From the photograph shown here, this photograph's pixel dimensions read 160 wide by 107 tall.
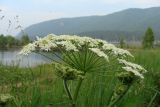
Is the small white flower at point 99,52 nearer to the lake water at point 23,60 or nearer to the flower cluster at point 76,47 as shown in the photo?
the flower cluster at point 76,47

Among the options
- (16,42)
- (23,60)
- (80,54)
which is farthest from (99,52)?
(16,42)

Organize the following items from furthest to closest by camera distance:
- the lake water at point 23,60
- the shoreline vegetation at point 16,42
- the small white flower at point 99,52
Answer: the shoreline vegetation at point 16,42 < the lake water at point 23,60 < the small white flower at point 99,52

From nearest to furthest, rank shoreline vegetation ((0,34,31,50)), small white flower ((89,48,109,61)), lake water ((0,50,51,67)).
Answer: small white flower ((89,48,109,61)) → lake water ((0,50,51,67)) → shoreline vegetation ((0,34,31,50))

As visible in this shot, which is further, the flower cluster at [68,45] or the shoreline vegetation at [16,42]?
the shoreline vegetation at [16,42]

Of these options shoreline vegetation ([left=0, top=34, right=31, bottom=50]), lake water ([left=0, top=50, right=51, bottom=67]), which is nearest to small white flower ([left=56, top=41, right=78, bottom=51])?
lake water ([left=0, top=50, right=51, bottom=67])

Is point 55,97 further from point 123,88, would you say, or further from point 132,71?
point 132,71

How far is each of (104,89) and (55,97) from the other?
0.47 meters

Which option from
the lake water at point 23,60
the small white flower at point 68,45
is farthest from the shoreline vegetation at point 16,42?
the small white flower at point 68,45

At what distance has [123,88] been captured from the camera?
11.5 ft

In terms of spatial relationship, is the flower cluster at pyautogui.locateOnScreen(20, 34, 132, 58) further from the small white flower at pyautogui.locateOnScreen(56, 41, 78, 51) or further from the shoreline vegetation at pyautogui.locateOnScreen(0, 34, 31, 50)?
the shoreline vegetation at pyautogui.locateOnScreen(0, 34, 31, 50)

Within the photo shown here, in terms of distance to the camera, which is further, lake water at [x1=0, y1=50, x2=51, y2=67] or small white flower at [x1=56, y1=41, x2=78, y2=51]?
lake water at [x1=0, y1=50, x2=51, y2=67]

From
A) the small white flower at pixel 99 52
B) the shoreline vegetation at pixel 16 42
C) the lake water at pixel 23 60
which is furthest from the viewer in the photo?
the shoreline vegetation at pixel 16 42

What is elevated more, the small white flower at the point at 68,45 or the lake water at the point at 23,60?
the small white flower at the point at 68,45

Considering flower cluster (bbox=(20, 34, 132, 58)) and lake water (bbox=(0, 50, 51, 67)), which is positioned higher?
flower cluster (bbox=(20, 34, 132, 58))
